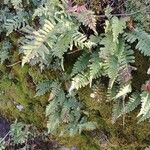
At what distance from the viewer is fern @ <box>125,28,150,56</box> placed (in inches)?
161

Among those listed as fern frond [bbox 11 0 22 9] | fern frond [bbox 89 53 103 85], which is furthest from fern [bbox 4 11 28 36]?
fern frond [bbox 89 53 103 85]

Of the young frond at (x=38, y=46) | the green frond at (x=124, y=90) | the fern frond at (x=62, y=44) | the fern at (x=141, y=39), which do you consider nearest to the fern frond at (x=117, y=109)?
the green frond at (x=124, y=90)

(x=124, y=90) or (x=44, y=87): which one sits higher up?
(x=44, y=87)

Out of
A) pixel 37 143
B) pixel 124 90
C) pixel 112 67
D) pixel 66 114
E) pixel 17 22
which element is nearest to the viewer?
pixel 112 67

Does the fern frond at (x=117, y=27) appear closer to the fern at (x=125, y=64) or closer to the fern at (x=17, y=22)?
the fern at (x=125, y=64)

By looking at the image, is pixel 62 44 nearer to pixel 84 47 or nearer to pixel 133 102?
pixel 84 47

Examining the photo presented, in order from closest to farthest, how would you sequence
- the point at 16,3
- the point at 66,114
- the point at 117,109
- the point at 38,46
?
the point at 38,46 → the point at 117,109 → the point at 16,3 → the point at 66,114

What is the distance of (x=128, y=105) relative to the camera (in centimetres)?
446

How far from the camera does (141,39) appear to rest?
13.6 ft

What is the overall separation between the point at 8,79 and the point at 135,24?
2.58 m

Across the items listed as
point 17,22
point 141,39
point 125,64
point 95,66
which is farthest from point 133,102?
point 17,22

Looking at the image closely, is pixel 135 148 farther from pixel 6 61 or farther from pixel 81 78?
pixel 6 61

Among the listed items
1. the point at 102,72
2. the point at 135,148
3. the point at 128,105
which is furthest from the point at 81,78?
the point at 135,148

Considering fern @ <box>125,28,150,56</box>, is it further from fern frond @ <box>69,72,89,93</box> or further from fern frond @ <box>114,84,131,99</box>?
fern frond @ <box>69,72,89,93</box>
